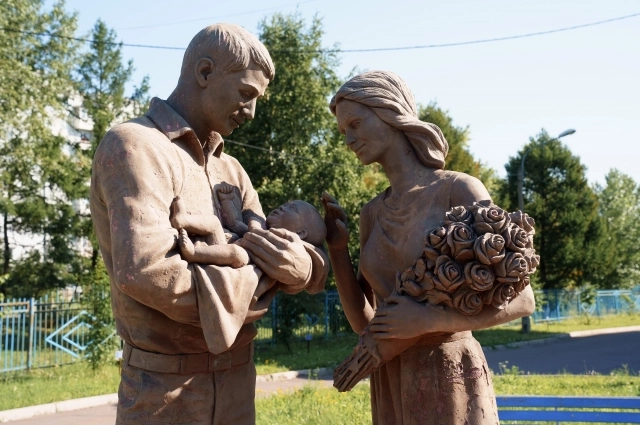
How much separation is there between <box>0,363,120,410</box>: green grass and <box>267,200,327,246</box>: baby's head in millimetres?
8160

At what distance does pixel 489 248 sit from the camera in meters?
2.39

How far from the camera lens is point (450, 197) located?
2.76 m

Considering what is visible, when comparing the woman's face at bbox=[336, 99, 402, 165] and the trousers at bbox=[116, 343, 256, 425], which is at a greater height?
the woman's face at bbox=[336, 99, 402, 165]

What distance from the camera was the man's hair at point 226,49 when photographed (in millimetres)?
2529

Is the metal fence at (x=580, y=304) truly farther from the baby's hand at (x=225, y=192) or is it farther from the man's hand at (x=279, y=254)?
the man's hand at (x=279, y=254)

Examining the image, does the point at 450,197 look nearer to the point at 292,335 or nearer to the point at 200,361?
the point at 200,361

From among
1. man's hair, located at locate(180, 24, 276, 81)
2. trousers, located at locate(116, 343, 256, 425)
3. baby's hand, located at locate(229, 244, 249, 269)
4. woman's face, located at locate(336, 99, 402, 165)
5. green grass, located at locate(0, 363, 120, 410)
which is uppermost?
man's hair, located at locate(180, 24, 276, 81)

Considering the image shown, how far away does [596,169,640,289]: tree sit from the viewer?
101ft

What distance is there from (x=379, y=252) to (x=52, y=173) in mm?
19099

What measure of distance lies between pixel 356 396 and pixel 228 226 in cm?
642

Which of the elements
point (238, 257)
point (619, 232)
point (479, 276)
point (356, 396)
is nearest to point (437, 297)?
point (479, 276)

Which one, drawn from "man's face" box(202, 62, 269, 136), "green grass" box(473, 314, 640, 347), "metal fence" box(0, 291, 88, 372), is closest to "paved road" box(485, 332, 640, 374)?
"green grass" box(473, 314, 640, 347)

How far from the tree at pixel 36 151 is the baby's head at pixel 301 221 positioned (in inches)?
510

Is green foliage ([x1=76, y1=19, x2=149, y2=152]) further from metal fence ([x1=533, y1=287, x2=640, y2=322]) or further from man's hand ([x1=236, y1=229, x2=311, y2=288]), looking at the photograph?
man's hand ([x1=236, y1=229, x2=311, y2=288])
